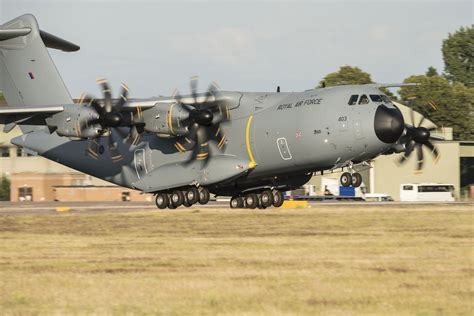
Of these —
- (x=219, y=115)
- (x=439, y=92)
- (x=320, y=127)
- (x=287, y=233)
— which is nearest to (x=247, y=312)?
(x=287, y=233)

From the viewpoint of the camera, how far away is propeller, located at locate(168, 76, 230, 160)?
29.7 meters

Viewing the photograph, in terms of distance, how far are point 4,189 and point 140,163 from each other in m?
36.6

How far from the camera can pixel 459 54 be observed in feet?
376

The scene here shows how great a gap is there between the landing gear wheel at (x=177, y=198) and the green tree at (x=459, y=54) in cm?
8849

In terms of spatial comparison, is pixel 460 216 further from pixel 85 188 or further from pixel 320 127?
pixel 85 188

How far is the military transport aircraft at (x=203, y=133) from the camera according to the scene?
2756 cm

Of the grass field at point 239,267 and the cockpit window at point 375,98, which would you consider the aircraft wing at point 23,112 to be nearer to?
the grass field at point 239,267

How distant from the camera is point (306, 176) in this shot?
103ft

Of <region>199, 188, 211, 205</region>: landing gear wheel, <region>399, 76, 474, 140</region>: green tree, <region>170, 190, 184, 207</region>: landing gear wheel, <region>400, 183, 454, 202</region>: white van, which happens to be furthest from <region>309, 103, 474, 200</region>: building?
<region>199, 188, 211, 205</region>: landing gear wheel

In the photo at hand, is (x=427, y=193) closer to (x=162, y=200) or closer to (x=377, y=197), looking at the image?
(x=377, y=197)

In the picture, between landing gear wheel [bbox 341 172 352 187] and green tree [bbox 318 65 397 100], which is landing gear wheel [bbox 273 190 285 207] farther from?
green tree [bbox 318 65 397 100]

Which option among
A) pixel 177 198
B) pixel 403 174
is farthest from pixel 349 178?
pixel 403 174

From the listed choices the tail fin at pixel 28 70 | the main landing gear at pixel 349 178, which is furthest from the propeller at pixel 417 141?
the tail fin at pixel 28 70

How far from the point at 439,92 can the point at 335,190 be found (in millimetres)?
29533
